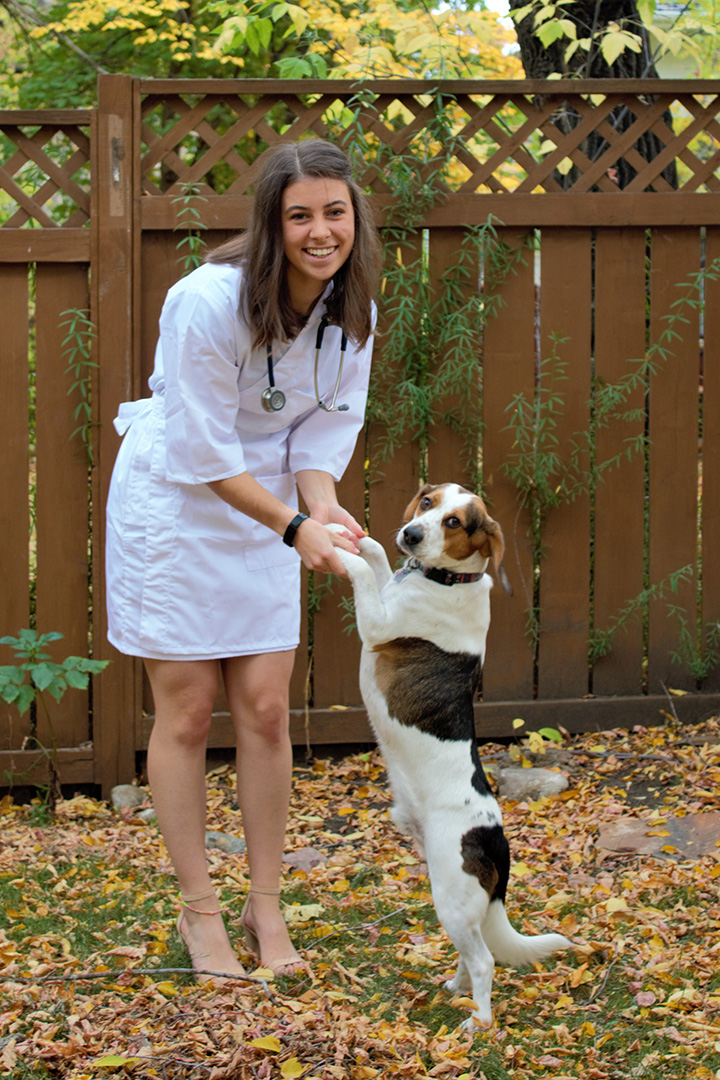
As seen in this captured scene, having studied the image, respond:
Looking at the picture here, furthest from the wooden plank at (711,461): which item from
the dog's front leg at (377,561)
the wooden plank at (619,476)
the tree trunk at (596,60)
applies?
the dog's front leg at (377,561)

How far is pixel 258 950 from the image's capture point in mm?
3094

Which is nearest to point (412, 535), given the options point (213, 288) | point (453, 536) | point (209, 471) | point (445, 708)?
point (453, 536)

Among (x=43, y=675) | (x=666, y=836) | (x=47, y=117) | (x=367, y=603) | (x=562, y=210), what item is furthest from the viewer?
(x=562, y=210)

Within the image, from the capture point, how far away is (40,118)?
4438mm

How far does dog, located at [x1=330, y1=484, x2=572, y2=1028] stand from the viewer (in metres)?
2.78

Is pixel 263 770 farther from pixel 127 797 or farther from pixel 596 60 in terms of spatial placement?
pixel 596 60

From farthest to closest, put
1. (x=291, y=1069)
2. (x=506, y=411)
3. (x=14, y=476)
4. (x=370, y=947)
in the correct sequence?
(x=506, y=411) < (x=14, y=476) < (x=370, y=947) < (x=291, y=1069)

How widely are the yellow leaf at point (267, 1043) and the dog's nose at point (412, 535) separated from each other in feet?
4.45

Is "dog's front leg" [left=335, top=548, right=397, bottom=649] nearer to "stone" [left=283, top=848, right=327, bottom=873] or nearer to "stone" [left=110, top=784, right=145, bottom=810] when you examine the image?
"stone" [left=283, top=848, right=327, bottom=873]

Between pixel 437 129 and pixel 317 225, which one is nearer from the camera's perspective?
pixel 317 225

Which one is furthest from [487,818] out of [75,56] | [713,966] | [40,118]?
[75,56]

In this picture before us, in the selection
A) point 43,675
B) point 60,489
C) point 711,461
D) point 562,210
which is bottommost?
point 43,675

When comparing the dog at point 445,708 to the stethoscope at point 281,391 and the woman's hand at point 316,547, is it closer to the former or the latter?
the woman's hand at point 316,547

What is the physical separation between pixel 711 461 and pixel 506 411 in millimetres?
1040
